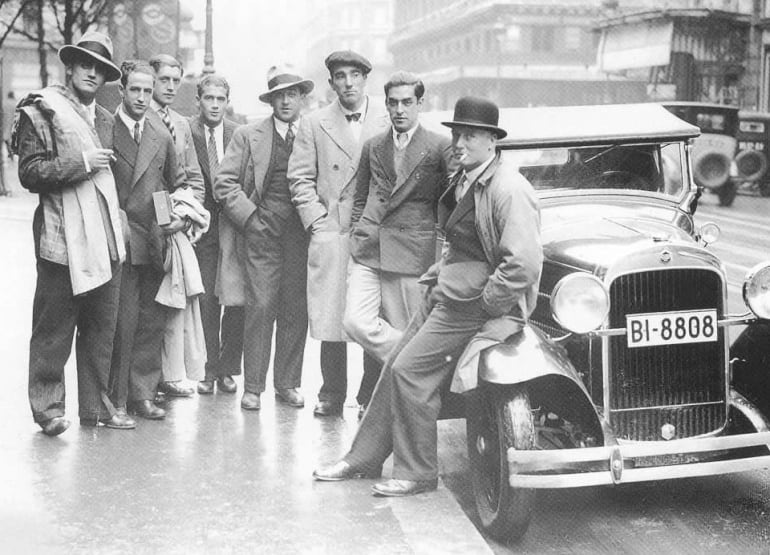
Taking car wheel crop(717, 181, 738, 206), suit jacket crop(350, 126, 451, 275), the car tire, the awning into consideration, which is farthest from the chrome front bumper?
the awning

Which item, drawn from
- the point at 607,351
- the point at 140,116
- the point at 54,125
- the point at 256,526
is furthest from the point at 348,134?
the point at 256,526

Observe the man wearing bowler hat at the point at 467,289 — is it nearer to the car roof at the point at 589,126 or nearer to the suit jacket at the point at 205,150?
the car roof at the point at 589,126

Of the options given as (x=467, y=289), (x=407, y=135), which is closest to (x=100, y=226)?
(x=407, y=135)

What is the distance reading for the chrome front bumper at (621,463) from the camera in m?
4.81

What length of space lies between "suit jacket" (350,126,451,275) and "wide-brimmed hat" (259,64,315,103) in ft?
3.31

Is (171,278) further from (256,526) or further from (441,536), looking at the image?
(441,536)

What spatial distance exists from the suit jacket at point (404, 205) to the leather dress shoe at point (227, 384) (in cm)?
177

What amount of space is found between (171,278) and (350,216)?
1.27 meters

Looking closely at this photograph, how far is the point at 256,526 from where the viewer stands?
4879 mm

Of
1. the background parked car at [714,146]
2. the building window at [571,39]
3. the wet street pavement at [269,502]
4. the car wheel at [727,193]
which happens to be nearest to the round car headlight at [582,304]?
the wet street pavement at [269,502]

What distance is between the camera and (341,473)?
5664mm

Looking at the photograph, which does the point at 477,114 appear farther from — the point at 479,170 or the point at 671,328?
the point at 671,328

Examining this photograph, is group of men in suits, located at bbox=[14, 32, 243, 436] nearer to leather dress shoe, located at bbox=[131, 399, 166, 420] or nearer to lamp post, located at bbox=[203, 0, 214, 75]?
leather dress shoe, located at bbox=[131, 399, 166, 420]

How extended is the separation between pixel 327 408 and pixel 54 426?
1784 mm
